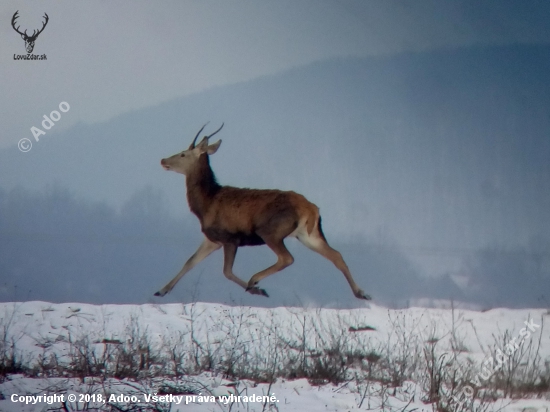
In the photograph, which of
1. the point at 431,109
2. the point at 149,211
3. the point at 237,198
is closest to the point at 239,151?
the point at 237,198

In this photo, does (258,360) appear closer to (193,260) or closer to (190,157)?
(193,260)

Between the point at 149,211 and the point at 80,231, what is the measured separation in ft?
1.66

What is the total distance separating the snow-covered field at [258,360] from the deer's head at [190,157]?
989mm

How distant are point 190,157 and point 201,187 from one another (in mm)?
232

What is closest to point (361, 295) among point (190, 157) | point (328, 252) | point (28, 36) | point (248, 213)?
point (328, 252)

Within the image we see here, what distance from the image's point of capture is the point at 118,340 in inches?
183

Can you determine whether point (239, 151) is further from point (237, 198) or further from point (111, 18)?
point (111, 18)

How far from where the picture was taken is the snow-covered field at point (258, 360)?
3.54 meters

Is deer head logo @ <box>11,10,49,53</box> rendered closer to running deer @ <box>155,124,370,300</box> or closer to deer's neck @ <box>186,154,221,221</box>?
running deer @ <box>155,124,370,300</box>

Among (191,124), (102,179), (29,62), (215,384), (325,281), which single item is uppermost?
(29,62)

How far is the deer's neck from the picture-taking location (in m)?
5.04

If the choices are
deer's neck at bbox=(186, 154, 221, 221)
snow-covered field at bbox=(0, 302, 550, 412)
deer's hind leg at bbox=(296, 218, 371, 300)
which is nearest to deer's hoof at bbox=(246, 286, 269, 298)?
snow-covered field at bbox=(0, 302, 550, 412)

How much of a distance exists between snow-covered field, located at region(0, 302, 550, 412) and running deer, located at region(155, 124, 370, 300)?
1.01 ft

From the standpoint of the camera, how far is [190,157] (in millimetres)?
5059
